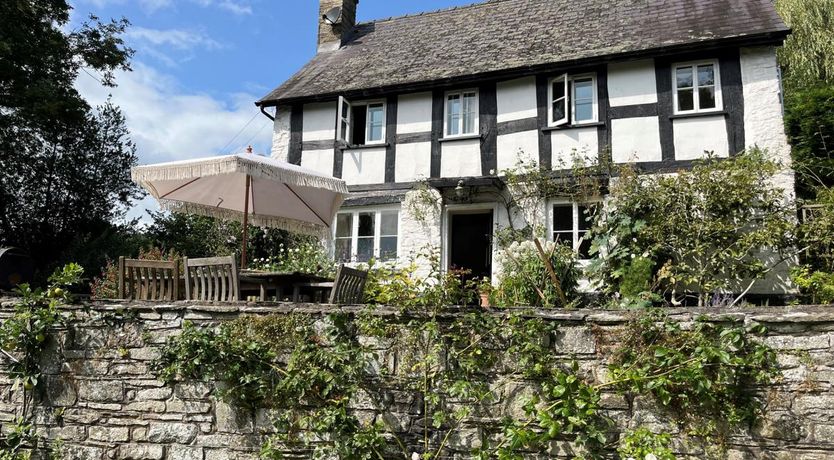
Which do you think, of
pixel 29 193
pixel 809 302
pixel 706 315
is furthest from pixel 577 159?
pixel 29 193

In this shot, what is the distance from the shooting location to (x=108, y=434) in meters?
5.11

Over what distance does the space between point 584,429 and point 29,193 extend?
16.9 m

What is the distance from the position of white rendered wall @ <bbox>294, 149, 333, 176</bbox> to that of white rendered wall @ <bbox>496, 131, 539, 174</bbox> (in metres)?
3.34

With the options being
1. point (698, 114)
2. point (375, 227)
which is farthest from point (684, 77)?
point (375, 227)

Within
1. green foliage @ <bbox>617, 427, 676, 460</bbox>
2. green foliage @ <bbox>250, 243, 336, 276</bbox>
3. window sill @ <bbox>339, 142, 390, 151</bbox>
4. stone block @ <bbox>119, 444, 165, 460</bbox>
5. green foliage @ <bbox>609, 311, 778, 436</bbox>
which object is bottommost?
stone block @ <bbox>119, 444, 165, 460</bbox>

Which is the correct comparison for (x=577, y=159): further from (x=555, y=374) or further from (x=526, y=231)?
(x=555, y=374)

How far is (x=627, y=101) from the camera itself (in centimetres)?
1031

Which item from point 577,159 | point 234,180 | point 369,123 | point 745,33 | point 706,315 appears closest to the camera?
point 706,315

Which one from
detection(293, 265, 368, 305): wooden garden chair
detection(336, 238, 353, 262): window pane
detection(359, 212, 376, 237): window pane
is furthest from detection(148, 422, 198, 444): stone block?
detection(359, 212, 376, 237): window pane

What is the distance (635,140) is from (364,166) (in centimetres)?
489

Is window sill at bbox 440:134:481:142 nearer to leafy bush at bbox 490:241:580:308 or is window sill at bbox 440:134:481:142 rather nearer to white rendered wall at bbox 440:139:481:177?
white rendered wall at bbox 440:139:481:177

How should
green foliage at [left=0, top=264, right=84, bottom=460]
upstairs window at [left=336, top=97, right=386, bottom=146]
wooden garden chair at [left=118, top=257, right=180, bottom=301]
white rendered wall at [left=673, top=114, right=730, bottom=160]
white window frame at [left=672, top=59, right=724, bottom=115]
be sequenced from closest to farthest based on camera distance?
green foliage at [left=0, top=264, right=84, bottom=460]
wooden garden chair at [left=118, top=257, right=180, bottom=301]
white rendered wall at [left=673, top=114, right=730, bottom=160]
white window frame at [left=672, top=59, right=724, bottom=115]
upstairs window at [left=336, top=97, right=386, bottom=146]

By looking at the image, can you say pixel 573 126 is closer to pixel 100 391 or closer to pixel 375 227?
pixel 375 227

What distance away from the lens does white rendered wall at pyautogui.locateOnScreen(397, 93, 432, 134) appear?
1159cm
